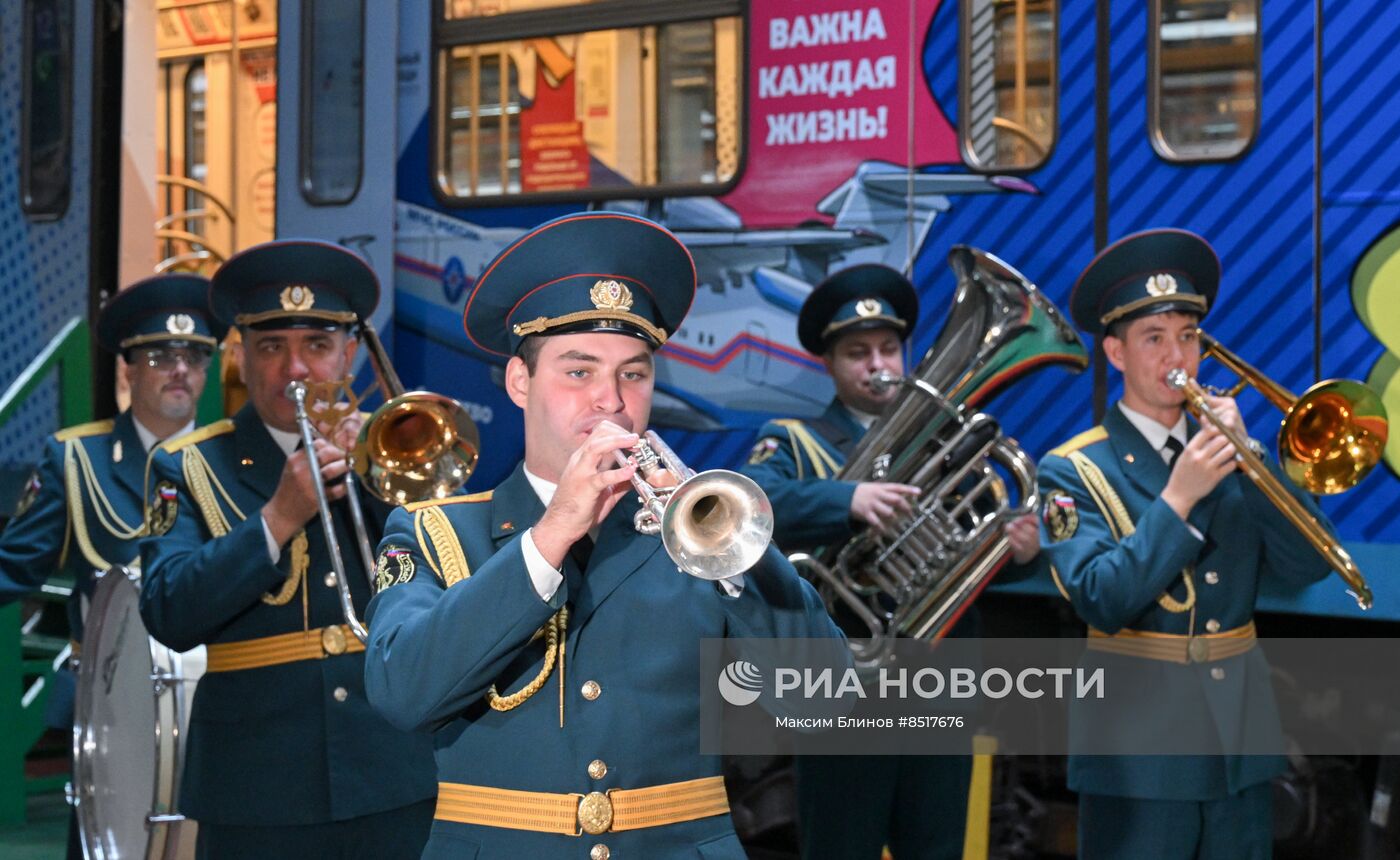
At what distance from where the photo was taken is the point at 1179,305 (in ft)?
14.4

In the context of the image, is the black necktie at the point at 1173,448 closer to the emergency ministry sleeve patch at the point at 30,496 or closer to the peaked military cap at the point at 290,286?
the peaked military cap at the point at 290,286

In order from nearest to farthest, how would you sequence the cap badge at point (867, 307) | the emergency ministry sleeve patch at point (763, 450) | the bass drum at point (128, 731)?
the bass drum at point (128, 731) < the cap badge at point (867, 307) < the emergency ministry sleeve patch at point (763, 450)

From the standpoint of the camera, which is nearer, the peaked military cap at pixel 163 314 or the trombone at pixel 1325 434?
the trombone at pixel 1325 434

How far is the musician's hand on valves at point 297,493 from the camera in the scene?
3848 millimetres

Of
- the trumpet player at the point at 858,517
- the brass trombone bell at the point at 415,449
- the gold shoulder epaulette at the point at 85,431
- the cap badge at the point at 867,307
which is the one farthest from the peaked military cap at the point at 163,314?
the cap badge at the point at 867,307

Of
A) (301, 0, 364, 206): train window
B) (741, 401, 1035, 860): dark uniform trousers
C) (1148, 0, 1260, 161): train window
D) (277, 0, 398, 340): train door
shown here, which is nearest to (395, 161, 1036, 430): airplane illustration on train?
(741, 401, 1035, 860): dark uniform trousers

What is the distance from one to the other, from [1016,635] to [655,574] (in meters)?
2.95

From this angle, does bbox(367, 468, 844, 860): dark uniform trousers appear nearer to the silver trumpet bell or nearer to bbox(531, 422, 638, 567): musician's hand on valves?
bbox(531, 422, 638, 567): musician's hand on valves

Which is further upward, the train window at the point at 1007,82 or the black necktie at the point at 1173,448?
the train window at the point at 1007,82

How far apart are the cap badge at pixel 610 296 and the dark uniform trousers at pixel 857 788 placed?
2.28 meters

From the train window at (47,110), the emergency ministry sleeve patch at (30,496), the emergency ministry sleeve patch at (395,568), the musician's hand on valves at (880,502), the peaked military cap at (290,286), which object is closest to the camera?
the emergency ministry sleeve patch at (395,568)

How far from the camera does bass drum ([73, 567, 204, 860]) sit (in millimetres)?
4375

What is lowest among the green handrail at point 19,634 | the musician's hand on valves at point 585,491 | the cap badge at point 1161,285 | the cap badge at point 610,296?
the green handrail at point 19,634

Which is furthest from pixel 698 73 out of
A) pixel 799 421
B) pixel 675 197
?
pixel 799 421
